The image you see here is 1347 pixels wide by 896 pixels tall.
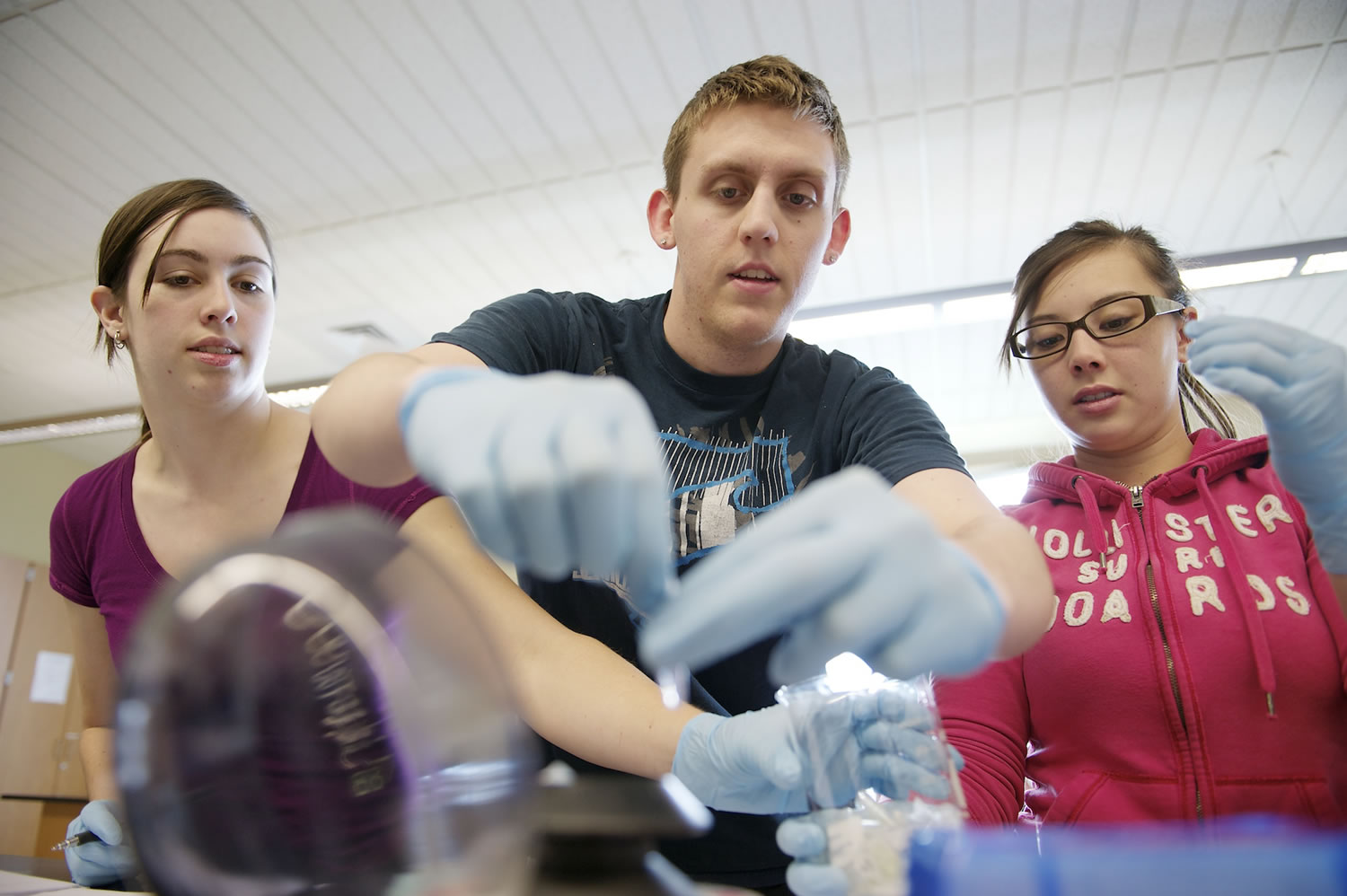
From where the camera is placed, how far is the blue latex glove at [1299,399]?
0.93 m

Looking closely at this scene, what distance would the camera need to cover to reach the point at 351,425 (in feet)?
2.58

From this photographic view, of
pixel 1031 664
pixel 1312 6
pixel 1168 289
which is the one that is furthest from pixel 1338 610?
pixel 1312 6

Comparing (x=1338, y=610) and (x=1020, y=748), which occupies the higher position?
(x=1338, y=610)

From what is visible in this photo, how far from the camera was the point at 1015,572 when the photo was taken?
2.40 feet

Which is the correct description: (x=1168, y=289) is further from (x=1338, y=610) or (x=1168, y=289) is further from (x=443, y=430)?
(x=443, y=430)

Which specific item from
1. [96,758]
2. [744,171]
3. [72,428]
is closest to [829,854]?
[744,171]

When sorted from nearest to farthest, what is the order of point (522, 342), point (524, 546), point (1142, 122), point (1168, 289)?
point (524, 546), point (522, 342), point (1168, 289), point (1142, 122)

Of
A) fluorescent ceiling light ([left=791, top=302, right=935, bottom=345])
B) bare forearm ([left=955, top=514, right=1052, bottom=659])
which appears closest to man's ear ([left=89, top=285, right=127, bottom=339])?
bare forearm ([left=955, top=514, right=1052, bottom=659])

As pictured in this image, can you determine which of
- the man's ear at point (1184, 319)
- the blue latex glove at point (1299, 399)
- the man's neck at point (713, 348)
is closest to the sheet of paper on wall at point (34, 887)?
the man's neck at point (713, 348)

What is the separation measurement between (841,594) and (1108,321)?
37.6 inches

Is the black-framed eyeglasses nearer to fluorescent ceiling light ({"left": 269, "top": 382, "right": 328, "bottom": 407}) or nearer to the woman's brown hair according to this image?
the woman's brown hair

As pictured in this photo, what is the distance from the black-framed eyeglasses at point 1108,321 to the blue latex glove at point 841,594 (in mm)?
842

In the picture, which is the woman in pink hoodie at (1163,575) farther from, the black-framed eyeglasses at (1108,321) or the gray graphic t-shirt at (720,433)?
the gray graphic t-shirt at (720,433)

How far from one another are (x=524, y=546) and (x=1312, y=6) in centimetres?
360
